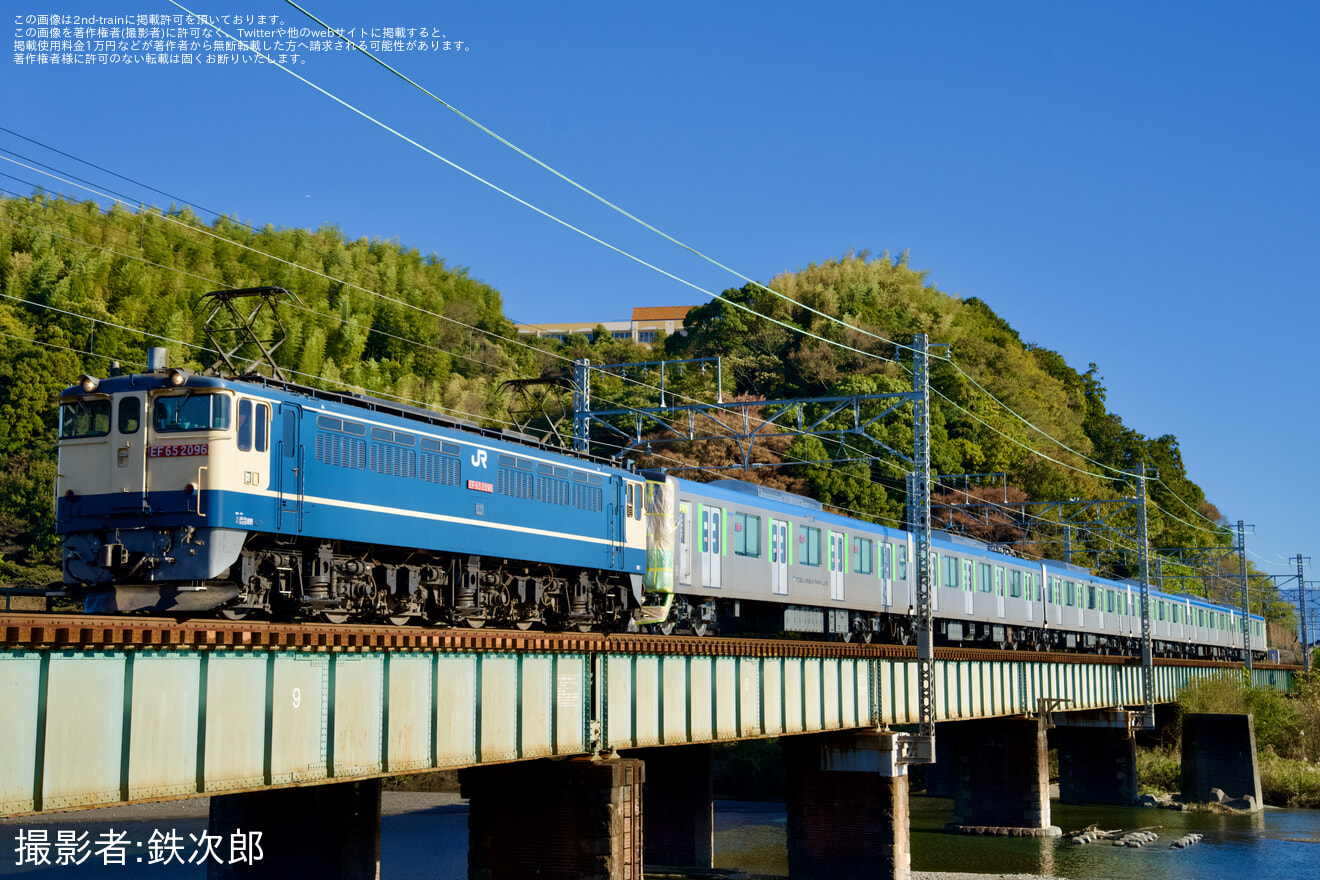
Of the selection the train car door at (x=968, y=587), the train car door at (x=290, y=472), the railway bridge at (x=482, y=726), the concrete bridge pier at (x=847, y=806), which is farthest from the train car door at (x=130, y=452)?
the train car door at (x=968, y=587)

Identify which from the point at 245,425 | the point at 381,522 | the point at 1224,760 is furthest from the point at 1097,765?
the point at 245,425

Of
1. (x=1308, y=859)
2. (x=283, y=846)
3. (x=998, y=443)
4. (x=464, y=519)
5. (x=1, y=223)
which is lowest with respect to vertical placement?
(x=1308, y=859)

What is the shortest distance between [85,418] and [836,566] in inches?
984

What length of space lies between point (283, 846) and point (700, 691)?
11.3 metres

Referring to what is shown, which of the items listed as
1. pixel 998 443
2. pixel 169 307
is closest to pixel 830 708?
pixel 998 443

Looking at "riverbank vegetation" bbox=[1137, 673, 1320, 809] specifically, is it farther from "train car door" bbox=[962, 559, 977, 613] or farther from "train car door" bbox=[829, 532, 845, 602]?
"train car door" bbox=[829, 532, 845, 602]

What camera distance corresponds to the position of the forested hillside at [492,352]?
245 feet

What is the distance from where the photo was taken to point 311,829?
31531mm

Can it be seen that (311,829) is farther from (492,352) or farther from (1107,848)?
(492,352)

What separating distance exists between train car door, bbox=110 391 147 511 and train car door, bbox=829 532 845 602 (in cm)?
2429

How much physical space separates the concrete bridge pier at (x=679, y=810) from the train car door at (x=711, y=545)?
12.0 meters

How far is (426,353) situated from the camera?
11381 cm

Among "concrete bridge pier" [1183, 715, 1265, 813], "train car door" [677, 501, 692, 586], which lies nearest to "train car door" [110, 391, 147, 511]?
"train car door" [677, 501, 692, 586]

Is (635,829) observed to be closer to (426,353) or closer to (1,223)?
(1,223)
